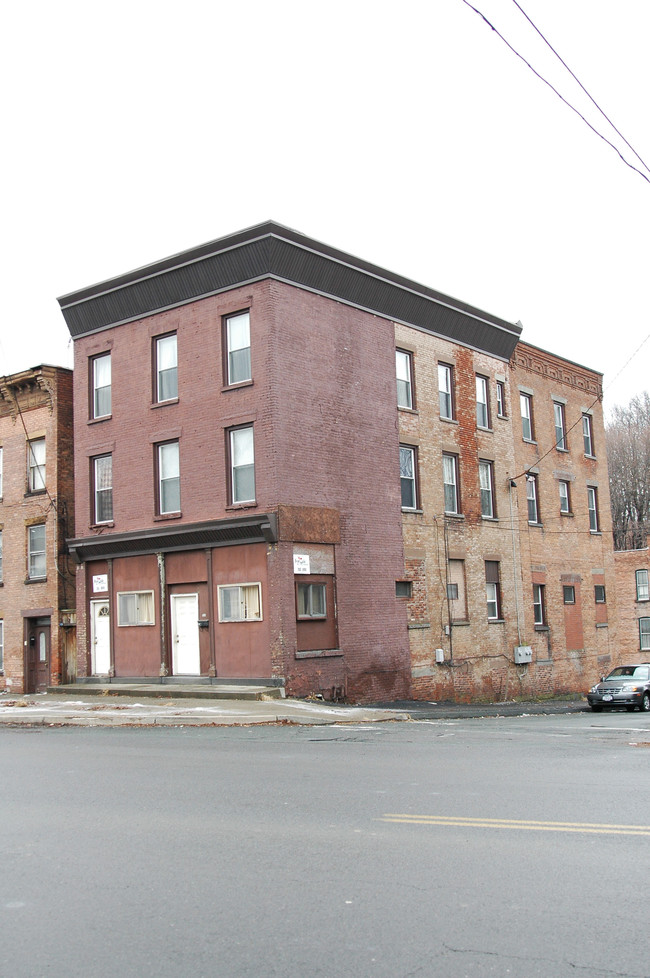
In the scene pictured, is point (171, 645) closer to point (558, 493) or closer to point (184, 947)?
point (558, 493)

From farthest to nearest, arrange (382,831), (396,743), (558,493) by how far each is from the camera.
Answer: (558,493) → (396,743) → (382,831)

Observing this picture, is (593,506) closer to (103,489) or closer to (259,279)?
(259,279)

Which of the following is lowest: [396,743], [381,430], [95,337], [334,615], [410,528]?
[396,743]

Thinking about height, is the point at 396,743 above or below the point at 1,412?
below

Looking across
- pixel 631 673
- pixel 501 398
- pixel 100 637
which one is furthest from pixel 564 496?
pixel 100 637

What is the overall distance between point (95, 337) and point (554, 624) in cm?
1981

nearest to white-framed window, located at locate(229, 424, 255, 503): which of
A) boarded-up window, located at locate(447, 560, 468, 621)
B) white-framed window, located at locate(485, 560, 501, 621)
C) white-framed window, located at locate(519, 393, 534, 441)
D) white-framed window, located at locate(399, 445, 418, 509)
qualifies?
white-framed window, located at locate(399, 445, 418, 509)

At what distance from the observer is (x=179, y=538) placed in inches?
993

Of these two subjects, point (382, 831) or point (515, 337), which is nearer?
point (382, 831)

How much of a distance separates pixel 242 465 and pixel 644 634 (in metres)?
38.4

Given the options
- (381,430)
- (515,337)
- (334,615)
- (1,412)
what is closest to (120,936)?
(334,615)

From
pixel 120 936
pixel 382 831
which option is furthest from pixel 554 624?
pixel 120 936

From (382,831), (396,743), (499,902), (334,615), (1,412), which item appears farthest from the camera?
(1,412)

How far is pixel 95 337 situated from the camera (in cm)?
2827
